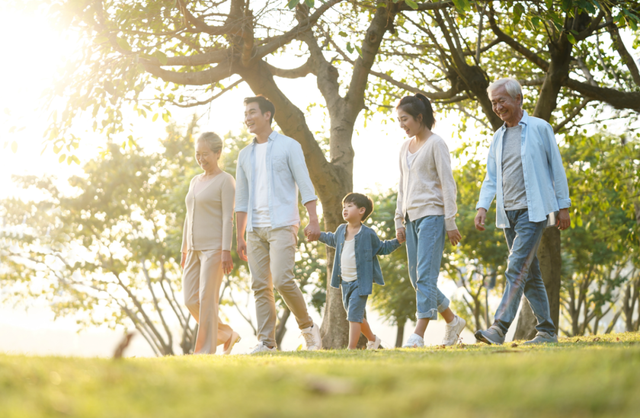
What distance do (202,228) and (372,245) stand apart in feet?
6.03

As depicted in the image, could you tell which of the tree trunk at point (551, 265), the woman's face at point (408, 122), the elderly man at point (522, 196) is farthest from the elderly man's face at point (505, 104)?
the tree trunk at point (551, 265)

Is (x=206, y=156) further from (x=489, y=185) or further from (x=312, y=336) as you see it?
(x=489, y=185)

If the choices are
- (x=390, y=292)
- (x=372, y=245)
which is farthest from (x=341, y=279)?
(x=390, y=292)

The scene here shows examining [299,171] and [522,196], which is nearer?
[522,196]

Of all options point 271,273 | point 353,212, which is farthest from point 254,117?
point 271,273

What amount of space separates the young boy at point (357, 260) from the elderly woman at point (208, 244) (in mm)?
1138

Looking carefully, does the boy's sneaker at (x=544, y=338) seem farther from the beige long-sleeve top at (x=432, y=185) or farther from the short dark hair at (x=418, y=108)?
the short dark hair at (x=418, y=108)

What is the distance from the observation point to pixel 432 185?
228 inches

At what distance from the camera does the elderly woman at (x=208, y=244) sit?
625 cm

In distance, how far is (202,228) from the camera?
6359 millimetres

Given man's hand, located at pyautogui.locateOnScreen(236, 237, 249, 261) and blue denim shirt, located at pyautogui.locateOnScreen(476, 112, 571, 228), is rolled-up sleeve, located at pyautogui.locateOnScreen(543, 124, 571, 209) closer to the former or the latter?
blue denim shirt, located at pyautogui.locateOnScreen(476, 112, 571, 228)

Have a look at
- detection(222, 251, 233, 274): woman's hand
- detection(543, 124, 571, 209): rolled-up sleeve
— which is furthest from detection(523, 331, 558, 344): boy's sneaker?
detection(222, 251, 233, 274): woman's hand

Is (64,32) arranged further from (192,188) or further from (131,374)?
(131,374)

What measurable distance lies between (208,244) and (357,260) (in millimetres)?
1601
